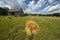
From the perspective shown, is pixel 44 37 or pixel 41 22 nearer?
pixel 44 37

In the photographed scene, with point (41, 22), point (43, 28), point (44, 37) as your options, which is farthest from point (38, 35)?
point (41, 22)

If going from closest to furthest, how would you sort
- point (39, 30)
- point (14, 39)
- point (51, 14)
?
point (14, 39) < point (39, 30) < point (51, 14)

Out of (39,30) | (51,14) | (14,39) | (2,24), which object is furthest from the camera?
(51,14)

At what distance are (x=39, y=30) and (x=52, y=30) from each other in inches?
52.7

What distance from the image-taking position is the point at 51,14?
22344 mm

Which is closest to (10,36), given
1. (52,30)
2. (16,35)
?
(16,35)

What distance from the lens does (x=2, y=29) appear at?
14664mm

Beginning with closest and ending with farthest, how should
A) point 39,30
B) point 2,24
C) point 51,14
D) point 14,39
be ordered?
point 14,39 < point 39,30 < point 2,24 < point 51,14

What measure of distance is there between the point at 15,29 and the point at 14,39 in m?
1.74

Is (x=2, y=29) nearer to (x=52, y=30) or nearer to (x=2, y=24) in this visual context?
(x=2, y=24)

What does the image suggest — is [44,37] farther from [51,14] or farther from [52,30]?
[51,14]

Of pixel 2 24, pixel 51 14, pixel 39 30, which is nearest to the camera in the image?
pixel 39 30

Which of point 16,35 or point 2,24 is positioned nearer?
point 16,35

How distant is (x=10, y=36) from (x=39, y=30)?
2792mm
